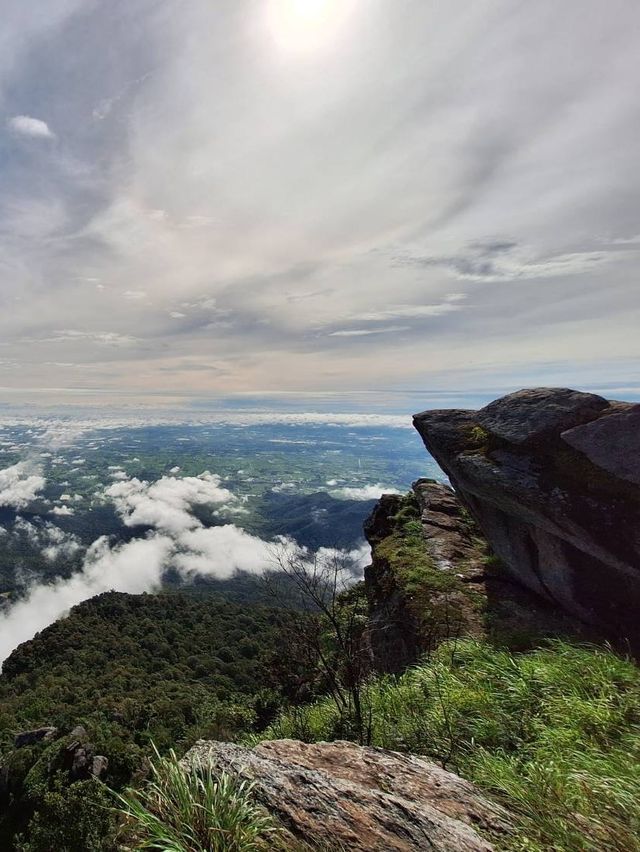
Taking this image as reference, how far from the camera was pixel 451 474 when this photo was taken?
16.8 meters

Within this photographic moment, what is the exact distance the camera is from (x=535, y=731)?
255 inches

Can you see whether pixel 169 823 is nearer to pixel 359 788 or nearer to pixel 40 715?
→ pixel 359 788

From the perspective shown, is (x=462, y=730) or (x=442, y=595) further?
(x=442, y=595)

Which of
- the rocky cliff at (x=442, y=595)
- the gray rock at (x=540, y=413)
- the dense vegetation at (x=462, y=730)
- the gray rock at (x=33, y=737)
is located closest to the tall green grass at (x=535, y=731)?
the dense vegetation at (x=462, y=730)

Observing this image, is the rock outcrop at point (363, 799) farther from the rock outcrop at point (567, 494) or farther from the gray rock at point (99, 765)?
the gray rock at point (99, 765)

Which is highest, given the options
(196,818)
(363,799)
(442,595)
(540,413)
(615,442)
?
(540,413)

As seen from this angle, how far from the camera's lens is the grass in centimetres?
→ 380

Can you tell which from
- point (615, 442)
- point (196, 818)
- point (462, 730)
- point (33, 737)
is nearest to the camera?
point (196, 818)

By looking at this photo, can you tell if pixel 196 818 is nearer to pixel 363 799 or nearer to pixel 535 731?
pixel 363 799

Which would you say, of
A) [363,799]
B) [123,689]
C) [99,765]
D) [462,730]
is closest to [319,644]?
[462,730]

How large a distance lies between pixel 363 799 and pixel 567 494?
33.3ft

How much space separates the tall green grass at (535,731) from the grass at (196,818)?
281 centimetres

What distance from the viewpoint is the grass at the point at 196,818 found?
3803mm

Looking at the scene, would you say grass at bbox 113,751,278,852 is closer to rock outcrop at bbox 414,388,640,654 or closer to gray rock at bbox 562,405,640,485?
rock outcrop at bbox 414,388,640,654
